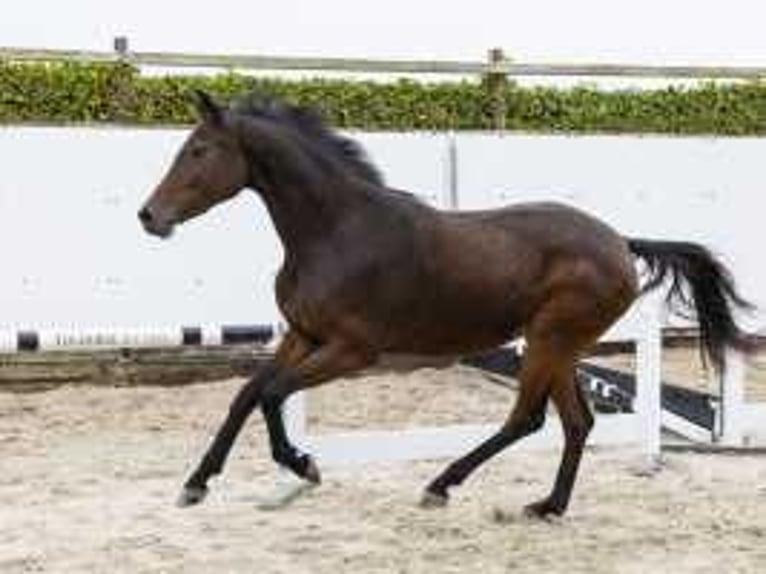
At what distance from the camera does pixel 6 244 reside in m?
10.0

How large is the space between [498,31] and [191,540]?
9.77 m

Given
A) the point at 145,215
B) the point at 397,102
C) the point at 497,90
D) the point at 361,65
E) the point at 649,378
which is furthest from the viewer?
the point at 497,90

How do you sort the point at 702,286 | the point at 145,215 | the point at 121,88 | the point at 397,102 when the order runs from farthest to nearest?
the point at 397,102 → the point at 121,88 → the point at 702,286 → the point at 145,215


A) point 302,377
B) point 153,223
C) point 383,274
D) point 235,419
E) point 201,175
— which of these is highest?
point 201,175

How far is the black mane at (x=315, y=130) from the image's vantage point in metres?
6.48

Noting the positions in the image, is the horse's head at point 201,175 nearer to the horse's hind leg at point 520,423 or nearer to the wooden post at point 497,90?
the horse's hind leg at point 520,423

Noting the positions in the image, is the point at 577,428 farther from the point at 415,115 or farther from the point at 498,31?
the point at 498,31

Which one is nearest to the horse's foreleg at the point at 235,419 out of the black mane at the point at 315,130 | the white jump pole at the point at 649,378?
the black mane at the point at 315,130

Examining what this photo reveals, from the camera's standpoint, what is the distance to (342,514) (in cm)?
668

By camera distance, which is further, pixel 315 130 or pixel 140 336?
pixel 140 336

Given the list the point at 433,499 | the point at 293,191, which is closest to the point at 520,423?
the point at 433,499

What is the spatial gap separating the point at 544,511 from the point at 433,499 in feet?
1.52

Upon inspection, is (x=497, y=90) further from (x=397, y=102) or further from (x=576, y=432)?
(x=576, y=432)

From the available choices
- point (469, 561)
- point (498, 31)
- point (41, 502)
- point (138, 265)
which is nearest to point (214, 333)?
point (138, 265)
